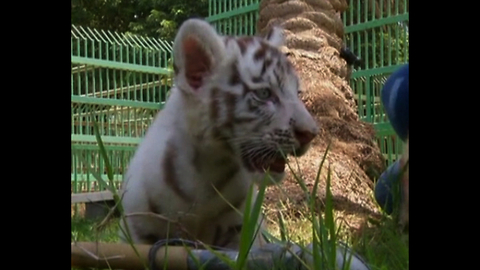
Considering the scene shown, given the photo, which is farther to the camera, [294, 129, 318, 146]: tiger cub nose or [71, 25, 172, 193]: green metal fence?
[71, 25, 172, 193]: green metal fence

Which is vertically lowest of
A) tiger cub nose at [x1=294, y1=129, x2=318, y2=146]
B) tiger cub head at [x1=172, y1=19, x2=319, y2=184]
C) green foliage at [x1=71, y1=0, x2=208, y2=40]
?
tiger cub nose at [x1=294, y1=129, x2=318, y2=146]

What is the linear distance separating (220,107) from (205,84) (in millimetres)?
110

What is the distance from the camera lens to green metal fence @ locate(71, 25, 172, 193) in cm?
848

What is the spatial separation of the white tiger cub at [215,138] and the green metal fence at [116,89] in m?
5.46

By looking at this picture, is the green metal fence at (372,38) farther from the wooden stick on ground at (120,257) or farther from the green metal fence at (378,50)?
the wooden stick on ground at (120,257)

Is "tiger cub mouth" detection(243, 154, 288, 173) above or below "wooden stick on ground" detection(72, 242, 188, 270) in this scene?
above

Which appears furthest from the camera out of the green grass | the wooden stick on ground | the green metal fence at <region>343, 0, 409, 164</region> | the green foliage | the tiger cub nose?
the green foliage

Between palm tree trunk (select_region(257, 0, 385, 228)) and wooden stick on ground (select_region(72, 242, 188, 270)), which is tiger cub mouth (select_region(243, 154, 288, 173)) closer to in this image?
wooden stick on ground (select_region(72, 242, 188, 270))

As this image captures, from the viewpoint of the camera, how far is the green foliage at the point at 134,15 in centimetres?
1812

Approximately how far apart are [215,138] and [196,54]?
0.32m

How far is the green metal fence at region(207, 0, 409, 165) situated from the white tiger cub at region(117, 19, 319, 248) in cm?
378

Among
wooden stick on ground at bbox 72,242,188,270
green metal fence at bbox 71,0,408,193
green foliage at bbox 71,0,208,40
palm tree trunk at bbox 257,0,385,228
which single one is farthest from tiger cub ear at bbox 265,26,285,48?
green foliage at bbox 71,0,208,40

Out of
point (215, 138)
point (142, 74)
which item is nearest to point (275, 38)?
point (215, 138)
